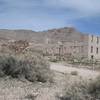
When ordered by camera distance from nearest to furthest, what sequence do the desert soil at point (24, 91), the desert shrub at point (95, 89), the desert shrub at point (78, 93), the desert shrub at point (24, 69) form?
the desert shrub at point (78, 93), the desert shrub at point (95, 89), the desert soil at point (24, 91), the desert shrub at point (24, 69)

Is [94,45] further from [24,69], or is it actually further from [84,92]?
[84,92]

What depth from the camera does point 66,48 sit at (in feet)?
287

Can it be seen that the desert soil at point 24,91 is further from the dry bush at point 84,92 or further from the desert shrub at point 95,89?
the desert shrub at point 95,89

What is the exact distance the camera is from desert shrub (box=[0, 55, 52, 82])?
15625 millimetres

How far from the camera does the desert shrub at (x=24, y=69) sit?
15625 millimetres

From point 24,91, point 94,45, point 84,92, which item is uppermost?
point 94,45

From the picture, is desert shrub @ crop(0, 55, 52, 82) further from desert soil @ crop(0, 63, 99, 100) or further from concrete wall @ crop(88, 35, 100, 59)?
concrete wall @ crop(88, 35, 100, 59)

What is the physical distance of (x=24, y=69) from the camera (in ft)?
51.6

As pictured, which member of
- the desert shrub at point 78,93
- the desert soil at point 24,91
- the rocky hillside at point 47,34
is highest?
the rocky hillside at point 47,34

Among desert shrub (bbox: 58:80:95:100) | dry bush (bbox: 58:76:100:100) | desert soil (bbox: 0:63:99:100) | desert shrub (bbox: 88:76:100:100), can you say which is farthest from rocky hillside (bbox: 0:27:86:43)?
desert shrub (bbox: 88:76:100:100)

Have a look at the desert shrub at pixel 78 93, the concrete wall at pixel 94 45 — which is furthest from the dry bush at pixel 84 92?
the concrete wall at pixel 94 45

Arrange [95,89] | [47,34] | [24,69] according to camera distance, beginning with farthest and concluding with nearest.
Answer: [47,34]
[24,69]
[95,89]

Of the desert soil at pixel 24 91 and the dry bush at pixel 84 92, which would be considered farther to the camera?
the desert soil at pixel 24 91

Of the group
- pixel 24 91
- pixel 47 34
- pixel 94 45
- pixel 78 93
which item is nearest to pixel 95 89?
pixel 78 93
